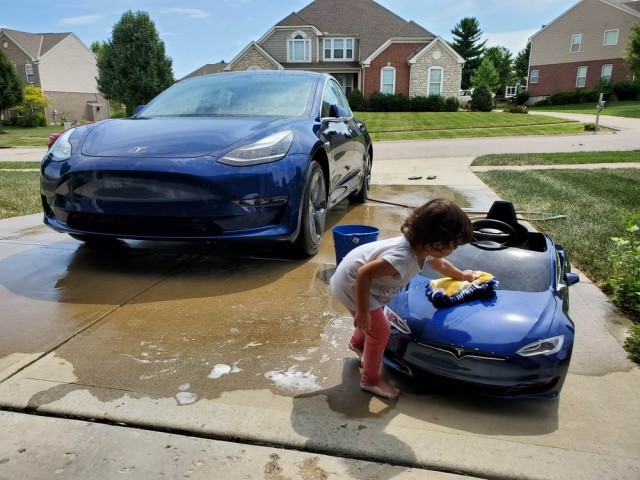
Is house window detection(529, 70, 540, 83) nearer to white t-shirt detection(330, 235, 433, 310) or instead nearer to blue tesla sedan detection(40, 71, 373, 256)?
blue tesla sedan detection(40, 71, 373, 256)

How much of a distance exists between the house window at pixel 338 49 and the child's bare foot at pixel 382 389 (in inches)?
1436

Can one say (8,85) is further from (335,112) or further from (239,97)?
(335,112)

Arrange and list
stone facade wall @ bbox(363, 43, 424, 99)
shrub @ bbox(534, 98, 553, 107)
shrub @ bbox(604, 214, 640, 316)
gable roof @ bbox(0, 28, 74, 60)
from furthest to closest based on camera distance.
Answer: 1. gable roof @ bbox(0, 28, 74, 60)
2. shrub @ bbox(534, 98, 553, 107)
3. stone facade wall @ bbox(363, 43, 424, 99)
4. shrub @ bbox(604, 214, 640, 316)

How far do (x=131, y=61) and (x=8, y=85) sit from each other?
7689mm

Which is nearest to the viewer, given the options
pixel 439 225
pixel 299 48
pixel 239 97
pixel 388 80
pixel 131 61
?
pixel 439 225

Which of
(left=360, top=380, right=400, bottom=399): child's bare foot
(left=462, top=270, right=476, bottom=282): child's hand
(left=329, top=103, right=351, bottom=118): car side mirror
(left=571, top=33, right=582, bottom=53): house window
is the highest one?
(left=571, top=33, right=582, bottom=53): house window

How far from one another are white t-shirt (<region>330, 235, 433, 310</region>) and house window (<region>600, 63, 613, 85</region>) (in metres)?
46.1

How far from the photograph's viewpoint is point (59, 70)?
44.5 m

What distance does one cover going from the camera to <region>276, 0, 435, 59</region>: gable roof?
117ft

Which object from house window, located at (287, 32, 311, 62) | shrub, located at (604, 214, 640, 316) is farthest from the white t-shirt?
house window, located at (287, 32, 311, 62)

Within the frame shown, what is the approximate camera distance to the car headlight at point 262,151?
139 inches

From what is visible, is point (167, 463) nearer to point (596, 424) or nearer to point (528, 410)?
point (528, 410)

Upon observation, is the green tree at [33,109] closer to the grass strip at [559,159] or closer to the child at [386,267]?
the grass strip at [559,159]

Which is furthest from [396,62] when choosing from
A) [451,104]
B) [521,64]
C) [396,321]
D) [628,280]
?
[521,64]
